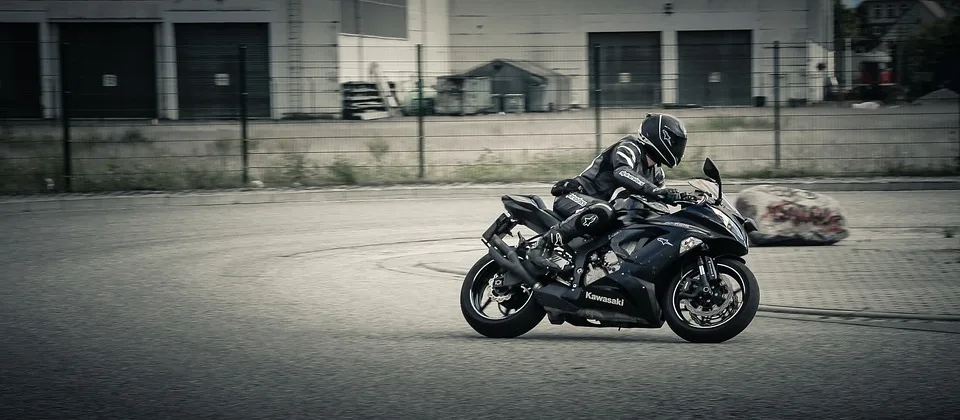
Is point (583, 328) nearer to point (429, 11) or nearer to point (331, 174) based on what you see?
point (331, 174)

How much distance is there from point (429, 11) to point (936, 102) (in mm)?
28065

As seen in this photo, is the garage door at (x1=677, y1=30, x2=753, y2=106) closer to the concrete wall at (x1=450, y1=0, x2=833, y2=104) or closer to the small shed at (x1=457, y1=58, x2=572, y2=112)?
the small shed at (x1=457, y1=58, x2=572, y2=112)

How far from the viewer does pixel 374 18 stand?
43.3 m

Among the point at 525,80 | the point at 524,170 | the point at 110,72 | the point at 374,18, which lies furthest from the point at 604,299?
the point at 374,18

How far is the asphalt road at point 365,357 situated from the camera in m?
6.29

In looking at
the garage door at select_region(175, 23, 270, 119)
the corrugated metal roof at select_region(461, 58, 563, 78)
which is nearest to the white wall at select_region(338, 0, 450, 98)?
the corrugated metal roof at select_region(461, 58, 563, 78)

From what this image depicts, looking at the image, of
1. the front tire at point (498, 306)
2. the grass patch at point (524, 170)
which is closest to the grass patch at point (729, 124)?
the grass patch at point (524, 170)

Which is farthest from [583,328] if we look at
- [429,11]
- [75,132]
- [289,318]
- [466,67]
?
[429,11]

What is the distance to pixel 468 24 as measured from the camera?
166 ft

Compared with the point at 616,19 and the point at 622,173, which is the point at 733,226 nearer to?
the point at 622,173

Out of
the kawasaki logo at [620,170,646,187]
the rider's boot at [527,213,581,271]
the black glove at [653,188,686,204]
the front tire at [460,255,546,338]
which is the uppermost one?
the kawasaki logo at [620,170,646,187]

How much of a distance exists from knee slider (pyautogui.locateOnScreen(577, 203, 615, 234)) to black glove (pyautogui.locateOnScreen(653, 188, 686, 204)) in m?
0.31

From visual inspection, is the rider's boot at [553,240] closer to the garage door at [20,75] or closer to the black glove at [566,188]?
the black glove at [566,188]

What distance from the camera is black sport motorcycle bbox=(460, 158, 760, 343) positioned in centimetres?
759
